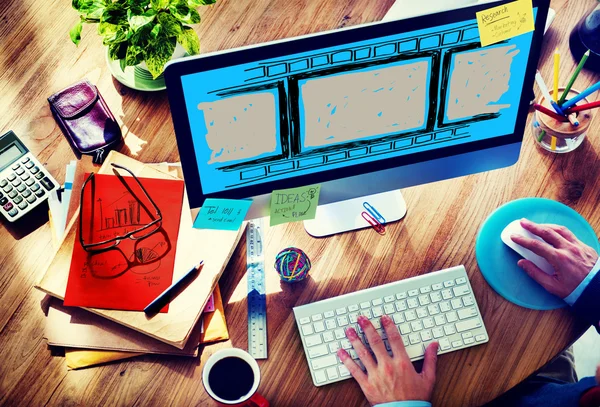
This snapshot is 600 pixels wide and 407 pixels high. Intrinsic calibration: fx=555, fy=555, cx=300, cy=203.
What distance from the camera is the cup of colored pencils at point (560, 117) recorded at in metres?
1.10

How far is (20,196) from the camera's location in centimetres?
109

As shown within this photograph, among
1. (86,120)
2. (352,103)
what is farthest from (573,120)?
(86,120)

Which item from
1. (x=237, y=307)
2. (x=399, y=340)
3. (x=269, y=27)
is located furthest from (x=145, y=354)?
(x=269, y=27)

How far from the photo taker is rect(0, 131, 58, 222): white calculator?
108 cm

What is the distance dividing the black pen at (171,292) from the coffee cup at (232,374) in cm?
16

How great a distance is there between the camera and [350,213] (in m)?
1.13

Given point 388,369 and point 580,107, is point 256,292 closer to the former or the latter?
point 388,369

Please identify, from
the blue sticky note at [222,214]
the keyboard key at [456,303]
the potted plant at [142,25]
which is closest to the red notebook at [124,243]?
the blue sticky note at [222,214]

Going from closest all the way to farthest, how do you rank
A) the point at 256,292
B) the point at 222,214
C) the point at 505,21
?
the point at 505,21 < the point at 222,214 < the point at 256,292

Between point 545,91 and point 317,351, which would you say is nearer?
point 317,351

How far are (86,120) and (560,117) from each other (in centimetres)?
96

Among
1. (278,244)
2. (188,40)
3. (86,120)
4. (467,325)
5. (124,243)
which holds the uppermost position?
(188,40)

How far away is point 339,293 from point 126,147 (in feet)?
1.75

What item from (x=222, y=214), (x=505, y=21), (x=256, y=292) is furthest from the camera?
(x=256, y=292)
